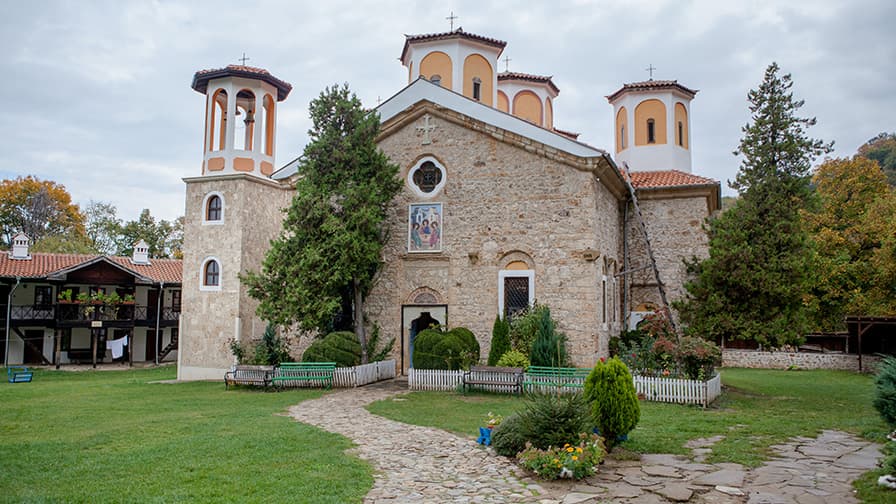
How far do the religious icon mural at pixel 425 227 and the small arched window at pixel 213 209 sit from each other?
259 inches

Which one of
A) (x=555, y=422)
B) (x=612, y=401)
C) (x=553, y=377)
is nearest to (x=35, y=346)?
(x=553, y=377)

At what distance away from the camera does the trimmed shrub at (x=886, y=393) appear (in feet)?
25.5

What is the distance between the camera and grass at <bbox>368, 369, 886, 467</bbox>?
8.63m

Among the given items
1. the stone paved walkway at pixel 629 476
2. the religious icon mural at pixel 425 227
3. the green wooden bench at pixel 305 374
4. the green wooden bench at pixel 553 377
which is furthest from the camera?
the religious icon mural at pixel 425 227

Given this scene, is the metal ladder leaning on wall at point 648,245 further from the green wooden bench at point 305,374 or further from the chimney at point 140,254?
the chimney at point 140,254

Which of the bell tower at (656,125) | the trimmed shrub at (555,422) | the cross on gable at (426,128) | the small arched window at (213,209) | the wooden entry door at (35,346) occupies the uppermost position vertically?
the bell tower at (656,125)

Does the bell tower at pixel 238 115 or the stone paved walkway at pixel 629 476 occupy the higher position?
the bell tower at pixel 238 115

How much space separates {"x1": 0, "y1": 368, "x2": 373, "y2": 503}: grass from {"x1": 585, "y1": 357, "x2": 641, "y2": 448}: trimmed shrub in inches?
127

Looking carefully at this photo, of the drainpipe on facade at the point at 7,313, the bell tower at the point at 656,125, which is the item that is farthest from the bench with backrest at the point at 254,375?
the drainpipe on facade at the point at 7,313

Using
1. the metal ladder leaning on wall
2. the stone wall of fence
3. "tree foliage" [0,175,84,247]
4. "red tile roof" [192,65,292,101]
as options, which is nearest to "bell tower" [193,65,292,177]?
"red tile roof" [192,65,292,101]

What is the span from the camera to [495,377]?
13.7 metres

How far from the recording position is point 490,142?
55.9ft

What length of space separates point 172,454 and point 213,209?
13.0 m

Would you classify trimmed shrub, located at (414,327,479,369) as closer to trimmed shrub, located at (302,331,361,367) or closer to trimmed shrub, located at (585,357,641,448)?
trimmed shrub, located at (302,331,361,367)
